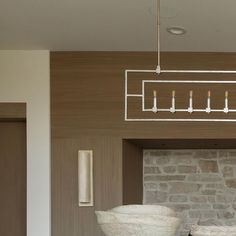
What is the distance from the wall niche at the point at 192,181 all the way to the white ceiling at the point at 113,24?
1602mm

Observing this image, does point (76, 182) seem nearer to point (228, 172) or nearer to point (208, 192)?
point (208, 192)

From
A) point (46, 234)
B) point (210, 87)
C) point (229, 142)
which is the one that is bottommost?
point (46, 234)

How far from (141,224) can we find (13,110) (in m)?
3.10

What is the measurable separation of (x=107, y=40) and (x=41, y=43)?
2.09ft

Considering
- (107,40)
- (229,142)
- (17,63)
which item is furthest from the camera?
(229,142)

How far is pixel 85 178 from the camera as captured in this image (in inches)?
206

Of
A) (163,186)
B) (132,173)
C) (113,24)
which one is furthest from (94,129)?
(163,186)

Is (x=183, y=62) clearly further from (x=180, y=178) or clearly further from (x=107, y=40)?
(x=180, y=178)

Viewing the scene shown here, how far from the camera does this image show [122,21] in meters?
4.40

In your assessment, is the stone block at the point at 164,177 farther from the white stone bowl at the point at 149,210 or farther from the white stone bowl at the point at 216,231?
the white stone bowl at the point at 216,231

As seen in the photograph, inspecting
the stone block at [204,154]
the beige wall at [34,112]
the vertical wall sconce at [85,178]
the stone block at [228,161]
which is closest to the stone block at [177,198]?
the stone block at [204,154]

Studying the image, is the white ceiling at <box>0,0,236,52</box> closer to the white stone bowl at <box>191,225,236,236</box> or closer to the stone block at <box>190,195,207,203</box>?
the white stone bowl at <box>191,225,236,236</box>

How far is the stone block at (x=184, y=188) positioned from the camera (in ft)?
21.0

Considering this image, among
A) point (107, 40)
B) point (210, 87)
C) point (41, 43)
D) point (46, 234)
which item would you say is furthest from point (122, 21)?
point (46, 234)
